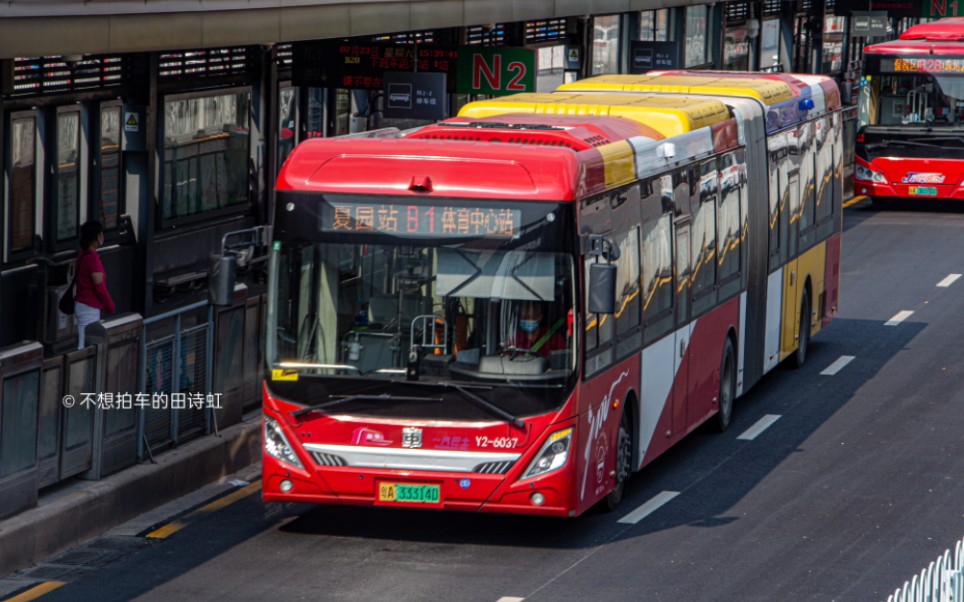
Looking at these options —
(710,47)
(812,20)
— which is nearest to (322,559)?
(710,47)

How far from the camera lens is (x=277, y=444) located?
13.2 metres

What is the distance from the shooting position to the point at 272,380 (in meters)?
13.0

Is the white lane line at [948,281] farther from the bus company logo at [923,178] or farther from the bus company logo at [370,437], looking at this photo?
the bus company logo at [370,437]

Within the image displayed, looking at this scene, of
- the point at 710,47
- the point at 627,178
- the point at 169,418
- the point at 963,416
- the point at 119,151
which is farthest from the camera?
the point at 710,47

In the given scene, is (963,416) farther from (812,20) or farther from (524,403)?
(812,20)

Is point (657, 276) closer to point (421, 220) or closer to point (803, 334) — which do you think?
point (421, 220)

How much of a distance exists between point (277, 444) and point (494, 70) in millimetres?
10785

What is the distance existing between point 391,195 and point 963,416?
788 centimetres

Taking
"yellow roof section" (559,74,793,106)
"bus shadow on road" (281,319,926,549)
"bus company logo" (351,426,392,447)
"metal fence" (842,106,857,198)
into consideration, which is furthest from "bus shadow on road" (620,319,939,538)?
"metal fence" (842,106,857,198)

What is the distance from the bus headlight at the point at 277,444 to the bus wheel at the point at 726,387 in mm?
5495

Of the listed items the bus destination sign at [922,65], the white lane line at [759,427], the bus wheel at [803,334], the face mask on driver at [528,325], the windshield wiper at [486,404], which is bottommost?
the white lane line at [759,427]

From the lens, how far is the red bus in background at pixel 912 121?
33188mm

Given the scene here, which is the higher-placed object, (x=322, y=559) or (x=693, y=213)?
(x=693, y=213)

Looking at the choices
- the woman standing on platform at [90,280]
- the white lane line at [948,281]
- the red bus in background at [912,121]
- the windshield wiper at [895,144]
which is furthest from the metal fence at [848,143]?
the woman standing on platform at [90,280]
